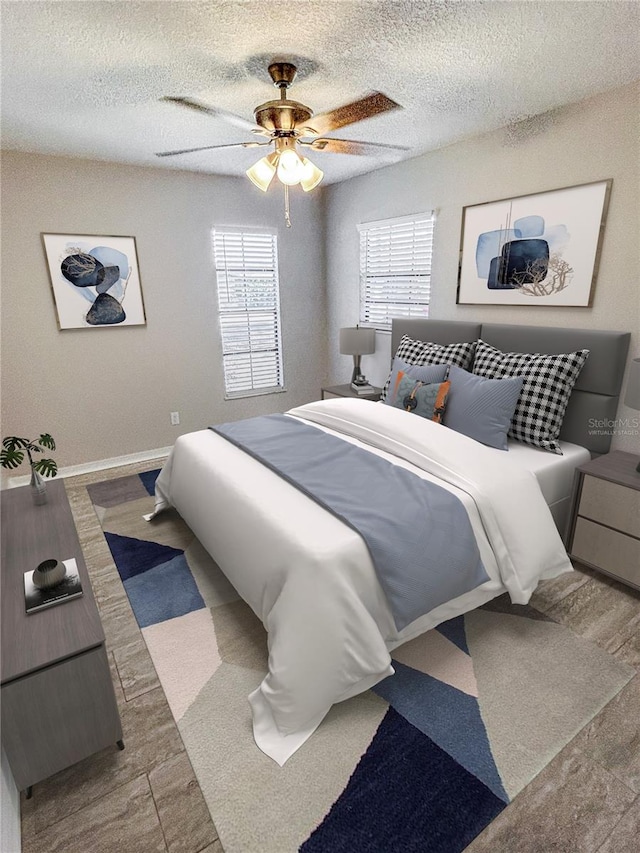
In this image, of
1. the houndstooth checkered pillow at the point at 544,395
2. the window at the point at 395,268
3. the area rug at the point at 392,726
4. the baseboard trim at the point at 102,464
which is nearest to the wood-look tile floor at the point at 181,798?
the area rug at the point at 392,726

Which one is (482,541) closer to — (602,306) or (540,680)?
(540,680)

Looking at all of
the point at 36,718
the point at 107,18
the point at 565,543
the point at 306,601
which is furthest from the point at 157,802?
the point at 107,18

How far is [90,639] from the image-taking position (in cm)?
143

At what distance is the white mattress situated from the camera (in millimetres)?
2494

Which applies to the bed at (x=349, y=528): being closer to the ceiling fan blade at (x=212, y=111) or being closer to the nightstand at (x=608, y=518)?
the nightstand at (x=608, y=518)

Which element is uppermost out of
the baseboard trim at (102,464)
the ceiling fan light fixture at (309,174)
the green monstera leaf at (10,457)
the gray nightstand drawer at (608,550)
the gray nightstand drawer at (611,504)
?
the ceiling fan light fixture at (309,174)

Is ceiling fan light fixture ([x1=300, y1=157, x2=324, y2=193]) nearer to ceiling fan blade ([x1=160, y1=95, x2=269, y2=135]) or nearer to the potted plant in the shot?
ceiling fan blade ([x1=160, y1=95, x2=269, y2=135])

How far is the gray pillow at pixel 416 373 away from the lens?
3.03 m

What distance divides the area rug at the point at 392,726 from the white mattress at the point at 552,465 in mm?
671

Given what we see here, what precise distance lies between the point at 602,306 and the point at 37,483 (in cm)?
324

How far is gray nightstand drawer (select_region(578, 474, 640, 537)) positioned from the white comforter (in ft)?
1.14

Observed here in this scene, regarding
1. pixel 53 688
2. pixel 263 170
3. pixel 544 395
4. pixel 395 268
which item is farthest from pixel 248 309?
pixel 53 688

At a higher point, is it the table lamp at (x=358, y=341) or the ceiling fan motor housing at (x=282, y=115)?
the ceiling fan motor housing at (x=282, y=115)

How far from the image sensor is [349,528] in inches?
71.6
